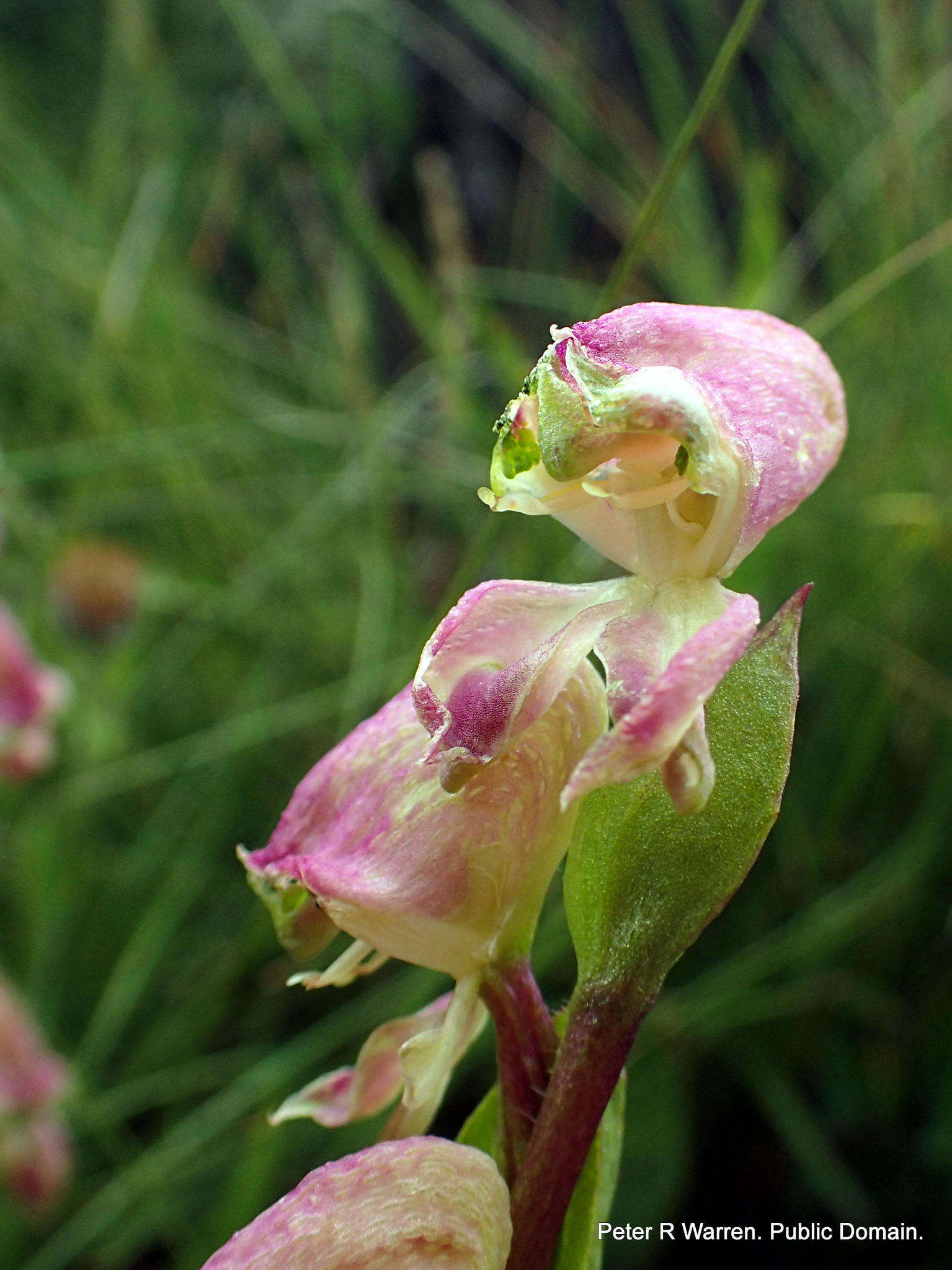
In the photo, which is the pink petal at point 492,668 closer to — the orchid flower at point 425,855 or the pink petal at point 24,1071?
the orchid flower at point 425,855

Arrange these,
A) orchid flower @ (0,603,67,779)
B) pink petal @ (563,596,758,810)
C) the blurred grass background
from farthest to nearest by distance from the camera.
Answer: orchid flower @ (0,603,67,779), the blurred grass background, pink petal @ (563,596,758,810)

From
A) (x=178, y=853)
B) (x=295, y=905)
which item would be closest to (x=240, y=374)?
(x=178, y=853)

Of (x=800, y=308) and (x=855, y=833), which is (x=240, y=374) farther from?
(x=855, y=833)

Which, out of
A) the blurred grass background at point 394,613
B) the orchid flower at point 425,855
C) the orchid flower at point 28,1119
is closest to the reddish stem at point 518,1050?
the orchid flower at point 425,855

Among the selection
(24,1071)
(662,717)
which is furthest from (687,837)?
(24,1071)

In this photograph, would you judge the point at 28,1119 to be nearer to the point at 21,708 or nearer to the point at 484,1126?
the point at 21,708

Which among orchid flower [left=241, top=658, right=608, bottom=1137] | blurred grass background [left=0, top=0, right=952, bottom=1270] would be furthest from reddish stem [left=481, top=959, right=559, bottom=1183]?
blurred grass background [left=0, top=0, right=952, bottom=1270]

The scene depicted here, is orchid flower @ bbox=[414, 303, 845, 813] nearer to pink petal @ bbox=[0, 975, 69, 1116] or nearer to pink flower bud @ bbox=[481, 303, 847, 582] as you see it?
pink flower bud @ bbox=[481, 303, 847, 582]
